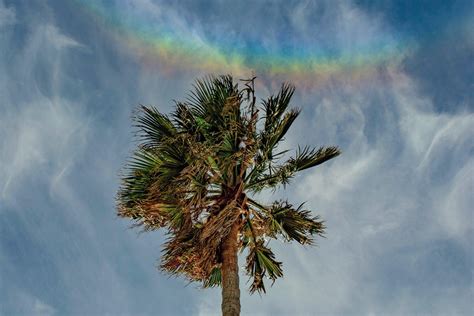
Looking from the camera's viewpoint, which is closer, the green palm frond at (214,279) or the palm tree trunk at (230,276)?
the palm tree trunk at (230,276)

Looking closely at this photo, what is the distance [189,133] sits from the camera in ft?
34.2

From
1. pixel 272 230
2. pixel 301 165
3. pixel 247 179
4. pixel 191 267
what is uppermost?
pixel 301 165

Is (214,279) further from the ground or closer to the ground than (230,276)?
further from the ground

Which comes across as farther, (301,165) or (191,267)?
(301,165)

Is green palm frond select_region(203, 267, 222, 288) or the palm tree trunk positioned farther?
green palm frond select_region(203, 267, 222, 288)

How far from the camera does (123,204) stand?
10.6 metres

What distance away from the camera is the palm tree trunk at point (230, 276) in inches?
344

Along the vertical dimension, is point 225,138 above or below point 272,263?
above

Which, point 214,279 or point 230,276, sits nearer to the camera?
point 230,276

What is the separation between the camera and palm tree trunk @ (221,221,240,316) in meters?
8.74

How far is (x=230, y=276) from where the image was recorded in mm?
9219

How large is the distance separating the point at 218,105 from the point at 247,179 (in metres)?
1.65

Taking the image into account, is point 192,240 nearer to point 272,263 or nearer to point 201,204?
point 201,204

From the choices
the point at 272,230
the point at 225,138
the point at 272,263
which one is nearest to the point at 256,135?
the point at 225,138
